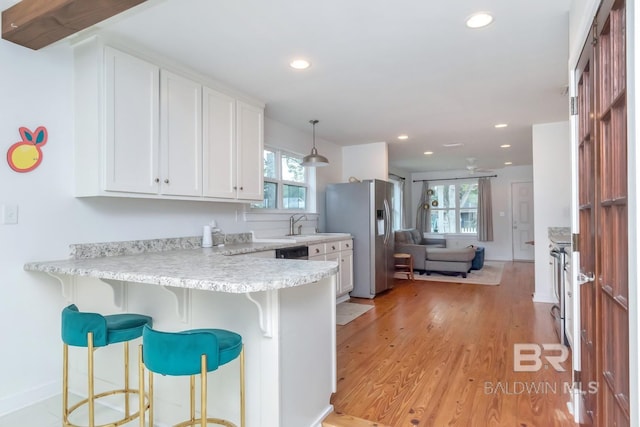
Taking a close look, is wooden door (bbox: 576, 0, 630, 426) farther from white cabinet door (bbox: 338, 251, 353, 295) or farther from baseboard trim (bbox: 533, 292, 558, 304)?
baseboard trim (bbox: 533, 292, 558, 304)

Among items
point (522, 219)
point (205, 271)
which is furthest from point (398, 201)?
point (205, 271)

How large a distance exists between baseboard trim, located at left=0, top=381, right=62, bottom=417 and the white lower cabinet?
8.11 ft

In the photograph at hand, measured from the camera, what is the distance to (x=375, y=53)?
103 inches

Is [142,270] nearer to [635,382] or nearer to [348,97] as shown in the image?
[635,382]

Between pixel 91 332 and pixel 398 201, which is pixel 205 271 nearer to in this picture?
pixel 91 332

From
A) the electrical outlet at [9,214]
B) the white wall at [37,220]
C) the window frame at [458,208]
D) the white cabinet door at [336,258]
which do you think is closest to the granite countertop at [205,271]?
the white wall at [37,220]

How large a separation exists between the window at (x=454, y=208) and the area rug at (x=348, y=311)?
5840 millimetres

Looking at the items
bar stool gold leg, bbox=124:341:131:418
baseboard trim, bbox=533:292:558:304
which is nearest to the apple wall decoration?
bar stool gold leg, bbox=124:341:131:418

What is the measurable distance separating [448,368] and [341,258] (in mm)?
2179

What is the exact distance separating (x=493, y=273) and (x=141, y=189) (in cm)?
659

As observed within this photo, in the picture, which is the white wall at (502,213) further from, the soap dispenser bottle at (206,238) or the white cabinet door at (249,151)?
the soap dispenser bottle at (206,238)

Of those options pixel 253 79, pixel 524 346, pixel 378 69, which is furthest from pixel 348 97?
pixel 524 346

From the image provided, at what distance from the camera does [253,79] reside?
307cm

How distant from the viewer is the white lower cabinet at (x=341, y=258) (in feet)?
13.7
